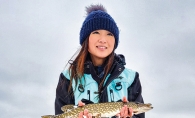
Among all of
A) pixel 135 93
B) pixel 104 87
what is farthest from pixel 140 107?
pixel 104 87

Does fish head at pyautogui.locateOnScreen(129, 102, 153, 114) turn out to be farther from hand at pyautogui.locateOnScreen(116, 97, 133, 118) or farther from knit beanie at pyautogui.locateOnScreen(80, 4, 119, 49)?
knit beanie at pyautogui.locateOnScreen(80, 4, 119, 49)

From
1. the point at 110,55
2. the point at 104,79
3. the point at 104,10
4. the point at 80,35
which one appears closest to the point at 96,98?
the point at 104,79

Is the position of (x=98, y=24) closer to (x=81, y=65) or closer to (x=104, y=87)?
(x=81, y=65)

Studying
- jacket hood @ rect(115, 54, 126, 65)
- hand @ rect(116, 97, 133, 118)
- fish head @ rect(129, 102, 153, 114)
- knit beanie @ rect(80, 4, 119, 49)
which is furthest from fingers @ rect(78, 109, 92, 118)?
knit beanie @ rect(80, 4, 119, 49)

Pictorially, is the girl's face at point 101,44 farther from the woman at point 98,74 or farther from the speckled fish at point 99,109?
the speckled fish at point 99,109

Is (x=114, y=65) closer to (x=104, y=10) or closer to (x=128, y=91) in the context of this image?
(x=128, y=91)

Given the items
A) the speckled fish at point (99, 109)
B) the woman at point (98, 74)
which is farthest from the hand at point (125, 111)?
the woman at point (98, 74)

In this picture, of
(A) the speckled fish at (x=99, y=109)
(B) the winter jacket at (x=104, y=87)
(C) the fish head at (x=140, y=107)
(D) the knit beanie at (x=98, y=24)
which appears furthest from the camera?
(D) the knit beanie at (x=98, y=24)

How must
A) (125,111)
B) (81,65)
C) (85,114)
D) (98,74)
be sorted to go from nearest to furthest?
1. (85,114)
2. (125,111)
3. (81,65)
4. (98,74)
